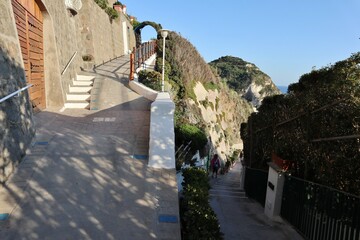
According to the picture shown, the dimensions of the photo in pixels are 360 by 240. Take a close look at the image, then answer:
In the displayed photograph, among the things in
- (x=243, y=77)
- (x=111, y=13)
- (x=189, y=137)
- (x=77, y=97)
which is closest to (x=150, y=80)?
(x=77, y=97)

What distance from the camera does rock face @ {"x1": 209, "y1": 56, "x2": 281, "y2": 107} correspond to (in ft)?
328

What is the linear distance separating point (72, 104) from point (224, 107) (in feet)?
94.2

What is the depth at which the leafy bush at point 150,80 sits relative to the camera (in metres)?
13.6

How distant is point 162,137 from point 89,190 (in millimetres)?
1819

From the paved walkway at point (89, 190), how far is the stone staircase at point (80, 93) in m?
3.07

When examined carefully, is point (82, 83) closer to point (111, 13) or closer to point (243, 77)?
point (111, 13)

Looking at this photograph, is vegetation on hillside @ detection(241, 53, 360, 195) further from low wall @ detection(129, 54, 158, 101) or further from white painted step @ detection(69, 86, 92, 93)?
white painted step @ detection(69, 86, 92, 93)

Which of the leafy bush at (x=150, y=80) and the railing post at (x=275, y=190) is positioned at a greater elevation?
the leafy bush at (x=150, y=80)

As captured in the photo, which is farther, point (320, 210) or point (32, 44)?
point (32, 44)

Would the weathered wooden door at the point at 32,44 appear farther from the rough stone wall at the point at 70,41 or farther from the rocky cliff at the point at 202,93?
the rocky cliff at the point at 202,93

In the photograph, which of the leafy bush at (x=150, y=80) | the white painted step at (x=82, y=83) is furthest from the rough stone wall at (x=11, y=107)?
the leafy bush at (x=150, y=80)

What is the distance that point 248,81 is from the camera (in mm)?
103438

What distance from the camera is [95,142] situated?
6.99m

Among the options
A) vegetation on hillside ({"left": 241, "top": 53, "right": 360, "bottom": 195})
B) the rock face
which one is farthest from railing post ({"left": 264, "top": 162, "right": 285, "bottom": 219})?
the rock face
